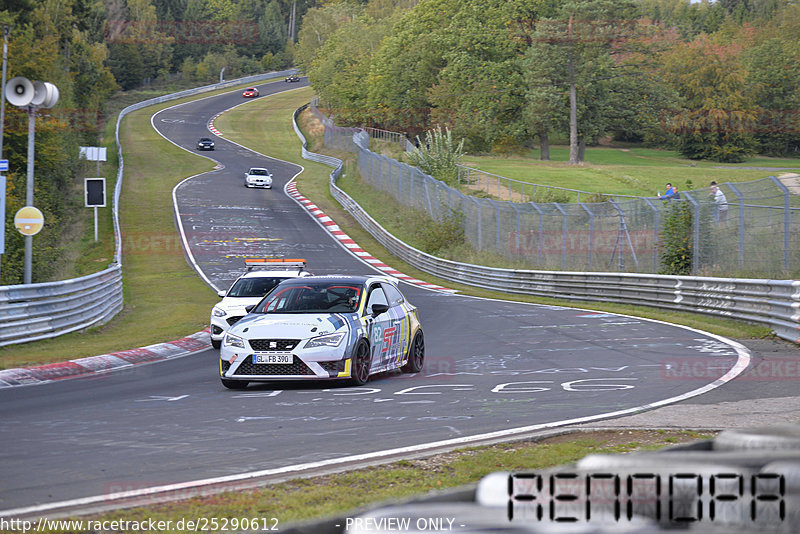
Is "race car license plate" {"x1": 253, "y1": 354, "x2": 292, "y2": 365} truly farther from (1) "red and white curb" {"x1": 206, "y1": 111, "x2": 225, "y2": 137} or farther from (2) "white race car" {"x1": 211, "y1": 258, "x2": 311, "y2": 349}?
(1) "red and white curb" {"x1": 206, "y1": 111, "x2": 225, "y2": 137}

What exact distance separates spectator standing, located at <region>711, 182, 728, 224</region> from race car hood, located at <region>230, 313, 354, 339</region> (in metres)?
12.1

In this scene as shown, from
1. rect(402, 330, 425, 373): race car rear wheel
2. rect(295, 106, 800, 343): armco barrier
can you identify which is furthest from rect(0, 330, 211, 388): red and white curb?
rect(295, 106, 800, 343): armco barrier

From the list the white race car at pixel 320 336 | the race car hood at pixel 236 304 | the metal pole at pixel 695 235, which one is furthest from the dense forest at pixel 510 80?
the white race car at pixel 320 336

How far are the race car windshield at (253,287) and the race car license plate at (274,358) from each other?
766 centimetres

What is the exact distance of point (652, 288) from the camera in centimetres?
2512

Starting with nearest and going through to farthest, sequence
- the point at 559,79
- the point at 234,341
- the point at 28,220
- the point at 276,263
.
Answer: the point at 234,341
the point at 28,220
the point at 276,263
the point at 559,79

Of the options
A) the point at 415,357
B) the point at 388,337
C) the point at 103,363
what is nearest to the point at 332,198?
the point at 103,363

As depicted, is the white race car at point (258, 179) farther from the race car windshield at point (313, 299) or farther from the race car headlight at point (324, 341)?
the race car headlight at point (324, 341)

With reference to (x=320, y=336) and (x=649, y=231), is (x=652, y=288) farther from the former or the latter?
(x=320, y=336)

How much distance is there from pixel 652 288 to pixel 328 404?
16172 millimetres

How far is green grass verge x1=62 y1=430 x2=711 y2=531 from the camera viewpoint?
226 inches

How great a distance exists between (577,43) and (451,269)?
44644 mm

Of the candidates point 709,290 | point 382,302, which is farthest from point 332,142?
point 382,302

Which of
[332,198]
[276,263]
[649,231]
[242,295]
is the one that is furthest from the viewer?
[332,198]
